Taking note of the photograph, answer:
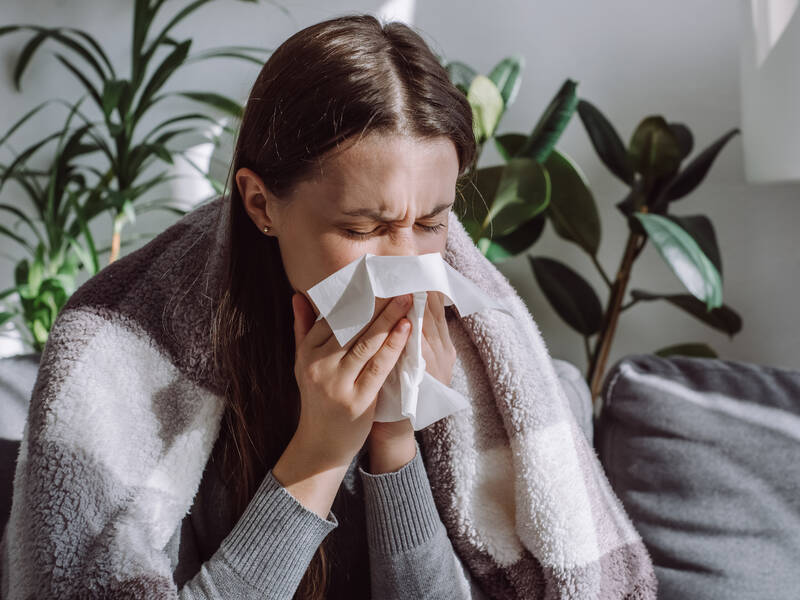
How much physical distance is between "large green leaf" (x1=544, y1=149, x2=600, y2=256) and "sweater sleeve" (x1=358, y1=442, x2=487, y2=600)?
63 centimetres

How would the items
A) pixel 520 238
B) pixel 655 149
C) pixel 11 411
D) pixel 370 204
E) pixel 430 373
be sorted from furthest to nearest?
pixel 520 238 → pixel 655 149 → pixel 11 411 → pixel 430 373 → pixel 370 204

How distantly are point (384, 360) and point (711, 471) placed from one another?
494 mm

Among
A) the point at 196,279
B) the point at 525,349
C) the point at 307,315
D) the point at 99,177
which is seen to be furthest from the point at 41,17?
the point at 525,349

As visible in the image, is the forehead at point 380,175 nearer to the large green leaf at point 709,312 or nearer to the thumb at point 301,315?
the thumb at point 301,315

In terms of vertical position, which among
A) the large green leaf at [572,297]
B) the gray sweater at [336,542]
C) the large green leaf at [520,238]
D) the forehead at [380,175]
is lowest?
the gray sweater at [336,542]

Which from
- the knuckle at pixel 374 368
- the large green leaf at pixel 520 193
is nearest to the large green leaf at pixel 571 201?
the large green leaf at pixel 520 193

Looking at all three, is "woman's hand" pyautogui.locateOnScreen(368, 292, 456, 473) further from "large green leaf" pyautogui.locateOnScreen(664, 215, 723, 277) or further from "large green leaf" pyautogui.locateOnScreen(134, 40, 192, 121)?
"large green leaf" pyautogui.locateOnScreen(134, 40, 192, 121)

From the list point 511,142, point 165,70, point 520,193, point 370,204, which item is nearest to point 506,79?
point 511,142

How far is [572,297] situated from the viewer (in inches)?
49.7

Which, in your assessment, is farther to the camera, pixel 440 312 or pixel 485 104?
pixel 485 104

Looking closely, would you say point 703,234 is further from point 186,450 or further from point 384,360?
point 186,450

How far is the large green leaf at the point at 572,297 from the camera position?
1262 millimetres

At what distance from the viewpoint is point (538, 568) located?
753 millimetres

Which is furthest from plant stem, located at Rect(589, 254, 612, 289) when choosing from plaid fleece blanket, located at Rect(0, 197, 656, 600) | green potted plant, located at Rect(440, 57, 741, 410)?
plaid fleece blanket, located at Rect(0, 197, 656, 600)
